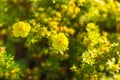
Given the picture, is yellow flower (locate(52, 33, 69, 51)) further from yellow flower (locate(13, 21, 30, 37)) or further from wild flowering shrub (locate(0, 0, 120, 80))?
yellow flower (locate(13, 21, 30, 37))

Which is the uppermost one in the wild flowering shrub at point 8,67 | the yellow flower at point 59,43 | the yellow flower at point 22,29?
the yellow flower at point 22,29

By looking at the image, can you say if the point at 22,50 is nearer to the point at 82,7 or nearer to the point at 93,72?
the point at 82,7

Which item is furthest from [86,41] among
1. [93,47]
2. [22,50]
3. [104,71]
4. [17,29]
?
[22,50]

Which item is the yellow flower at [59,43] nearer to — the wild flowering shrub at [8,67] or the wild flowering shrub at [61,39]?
the wild flowering shrub at [61,39]

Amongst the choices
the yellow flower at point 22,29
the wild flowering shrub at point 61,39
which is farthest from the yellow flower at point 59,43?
the yellow flower at point 22,29

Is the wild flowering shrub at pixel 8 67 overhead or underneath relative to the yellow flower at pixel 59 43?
underneath

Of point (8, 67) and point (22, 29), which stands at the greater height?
point (22, 29)

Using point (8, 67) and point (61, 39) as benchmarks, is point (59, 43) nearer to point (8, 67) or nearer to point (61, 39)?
point (61, 39)

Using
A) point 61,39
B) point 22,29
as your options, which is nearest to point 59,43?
point 61,39

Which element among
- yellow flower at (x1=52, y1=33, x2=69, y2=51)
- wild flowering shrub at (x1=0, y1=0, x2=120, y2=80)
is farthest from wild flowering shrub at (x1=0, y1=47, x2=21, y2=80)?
yellow flower at (x1=52, y1=33, x2=69, y2=51)
